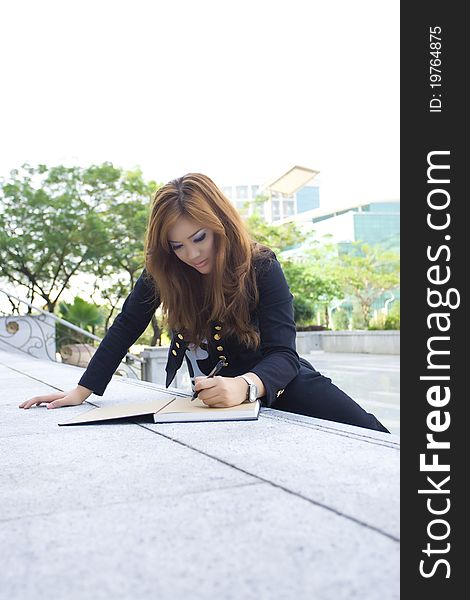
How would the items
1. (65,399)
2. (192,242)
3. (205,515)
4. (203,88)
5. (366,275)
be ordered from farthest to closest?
(203,88), (366,275), (65,399), (192,242), (205,515)

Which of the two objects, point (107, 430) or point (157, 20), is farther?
point (157, 20)

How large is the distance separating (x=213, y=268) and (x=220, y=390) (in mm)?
443

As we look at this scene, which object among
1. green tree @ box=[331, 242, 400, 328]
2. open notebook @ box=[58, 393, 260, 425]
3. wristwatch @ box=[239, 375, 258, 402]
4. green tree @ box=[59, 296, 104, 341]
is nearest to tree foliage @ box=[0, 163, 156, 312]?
green tree @ box=[59, 296, 104, 341]

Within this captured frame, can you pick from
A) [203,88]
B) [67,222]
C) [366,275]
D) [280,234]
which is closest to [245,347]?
[67,222]

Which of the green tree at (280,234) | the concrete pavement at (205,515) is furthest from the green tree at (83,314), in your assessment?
the concrete pavement at (205,515)

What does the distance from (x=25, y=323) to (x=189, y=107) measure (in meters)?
16.8

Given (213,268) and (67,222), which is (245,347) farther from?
(67,222)

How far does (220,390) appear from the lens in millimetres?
1723

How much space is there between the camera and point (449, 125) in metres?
1.04

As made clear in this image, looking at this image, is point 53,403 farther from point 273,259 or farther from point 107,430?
point 273,259

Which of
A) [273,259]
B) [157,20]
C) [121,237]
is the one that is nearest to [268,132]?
[157,20]

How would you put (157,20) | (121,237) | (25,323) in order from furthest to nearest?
(157,20), (121,237), (25,323)

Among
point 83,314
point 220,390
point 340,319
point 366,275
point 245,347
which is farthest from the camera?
point 340,319

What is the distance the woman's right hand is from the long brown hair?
386 millimetres
